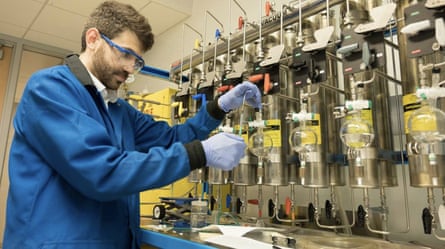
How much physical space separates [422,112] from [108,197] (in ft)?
2.86

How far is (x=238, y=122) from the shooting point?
1.49 metres

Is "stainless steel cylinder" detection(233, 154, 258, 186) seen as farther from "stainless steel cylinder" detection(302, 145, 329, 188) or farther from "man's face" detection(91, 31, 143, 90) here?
"man's face" detection(91, 31, 143, 90)

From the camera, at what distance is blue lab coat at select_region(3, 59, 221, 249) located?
85 cm

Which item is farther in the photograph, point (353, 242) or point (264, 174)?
point (264, 174)

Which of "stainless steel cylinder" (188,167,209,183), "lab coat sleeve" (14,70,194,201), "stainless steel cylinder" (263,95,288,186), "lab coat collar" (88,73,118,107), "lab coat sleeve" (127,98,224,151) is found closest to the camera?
"lab coat sleeve" (14,70,194,201)

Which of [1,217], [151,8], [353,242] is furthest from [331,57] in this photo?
[1,217]

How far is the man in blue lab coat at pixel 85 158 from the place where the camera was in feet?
2.81

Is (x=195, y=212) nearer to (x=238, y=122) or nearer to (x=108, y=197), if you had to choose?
(x=238, y=122)

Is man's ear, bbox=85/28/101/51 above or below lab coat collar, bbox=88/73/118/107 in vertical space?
above

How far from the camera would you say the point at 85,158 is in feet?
2.76

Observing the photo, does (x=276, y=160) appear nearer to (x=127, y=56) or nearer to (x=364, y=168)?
(x=364, y=168)

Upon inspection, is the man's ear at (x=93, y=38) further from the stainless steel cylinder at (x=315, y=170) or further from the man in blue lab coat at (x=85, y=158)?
the stainless steel cylinder at (x=315, y=170)

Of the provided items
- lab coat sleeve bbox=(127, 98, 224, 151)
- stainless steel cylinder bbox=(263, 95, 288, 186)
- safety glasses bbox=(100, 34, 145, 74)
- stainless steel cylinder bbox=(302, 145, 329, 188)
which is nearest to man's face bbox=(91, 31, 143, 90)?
safety glasses bbox=(100, 34, 145, 74)

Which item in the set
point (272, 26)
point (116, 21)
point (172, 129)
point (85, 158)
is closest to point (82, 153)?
point (85, 158)
